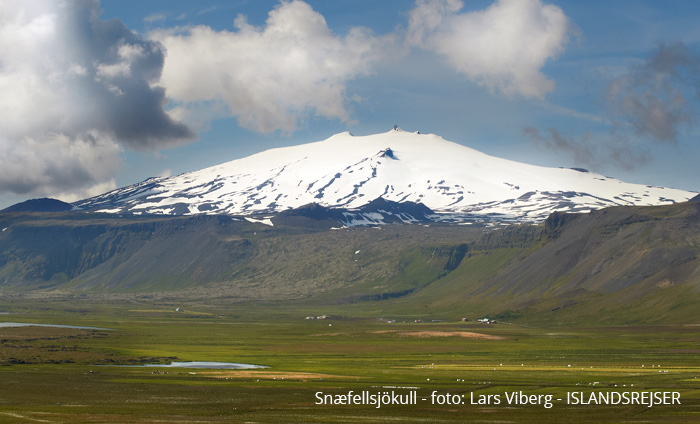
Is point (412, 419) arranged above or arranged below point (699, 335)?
below

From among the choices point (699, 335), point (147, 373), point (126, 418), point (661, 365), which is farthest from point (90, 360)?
point (699, 335)

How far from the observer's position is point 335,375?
381ft

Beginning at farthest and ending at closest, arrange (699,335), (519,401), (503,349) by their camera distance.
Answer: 1. (699,335)
2. (503,349)
3. (519,401)

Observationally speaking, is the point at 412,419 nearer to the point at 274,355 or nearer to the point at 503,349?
the point at 274,355

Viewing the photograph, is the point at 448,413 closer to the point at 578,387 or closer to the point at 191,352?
the point at 578,387

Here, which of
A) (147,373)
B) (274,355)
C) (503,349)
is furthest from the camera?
(503,349)

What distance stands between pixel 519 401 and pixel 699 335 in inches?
4096

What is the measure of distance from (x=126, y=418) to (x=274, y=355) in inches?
2995

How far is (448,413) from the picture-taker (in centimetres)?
8125

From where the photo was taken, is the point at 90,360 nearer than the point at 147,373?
No

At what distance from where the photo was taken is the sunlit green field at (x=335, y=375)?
8056 centimetres

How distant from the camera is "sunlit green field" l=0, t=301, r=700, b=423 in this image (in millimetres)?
80562

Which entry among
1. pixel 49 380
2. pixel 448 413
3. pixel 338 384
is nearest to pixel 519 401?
pixel 448 413

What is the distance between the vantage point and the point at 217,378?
110 metres
